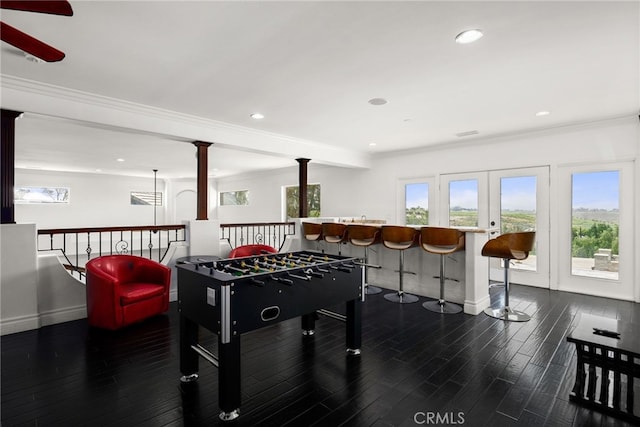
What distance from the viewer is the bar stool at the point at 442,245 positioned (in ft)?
13.5

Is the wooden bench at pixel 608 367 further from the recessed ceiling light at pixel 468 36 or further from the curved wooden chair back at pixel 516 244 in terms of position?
the recessed ceiling light at pixel 468 36

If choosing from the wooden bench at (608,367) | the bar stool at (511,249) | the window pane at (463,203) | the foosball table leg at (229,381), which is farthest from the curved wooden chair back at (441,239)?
the foosball table leg at (229,381)

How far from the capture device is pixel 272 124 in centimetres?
520

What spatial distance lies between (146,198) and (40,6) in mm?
11389

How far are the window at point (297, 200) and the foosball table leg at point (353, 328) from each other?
21.5ft

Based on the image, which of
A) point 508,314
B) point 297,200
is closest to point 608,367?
point 508,314

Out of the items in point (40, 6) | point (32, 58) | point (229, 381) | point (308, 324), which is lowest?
point (308, 324)

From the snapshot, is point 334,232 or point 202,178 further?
point 334,232

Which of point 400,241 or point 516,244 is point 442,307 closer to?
point 400,241

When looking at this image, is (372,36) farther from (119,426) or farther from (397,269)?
(397,269)

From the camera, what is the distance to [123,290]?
11.8 ft

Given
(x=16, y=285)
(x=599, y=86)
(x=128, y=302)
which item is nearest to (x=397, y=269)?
(x=599, y=86)

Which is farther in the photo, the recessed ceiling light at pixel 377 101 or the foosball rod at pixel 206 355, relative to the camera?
the recessed ceiling light at pixel 377 101

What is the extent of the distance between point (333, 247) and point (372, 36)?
4064mm
